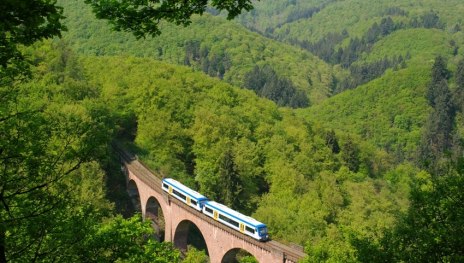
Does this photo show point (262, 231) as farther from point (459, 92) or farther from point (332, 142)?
point (459, 92)

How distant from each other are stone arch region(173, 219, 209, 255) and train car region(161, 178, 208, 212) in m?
2.44

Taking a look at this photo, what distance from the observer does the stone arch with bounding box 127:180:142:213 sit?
57.3m

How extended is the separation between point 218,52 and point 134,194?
128521mm

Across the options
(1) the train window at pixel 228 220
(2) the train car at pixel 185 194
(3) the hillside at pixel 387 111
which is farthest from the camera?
(3) the hillside at pixel 387 111

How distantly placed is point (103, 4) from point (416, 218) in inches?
462

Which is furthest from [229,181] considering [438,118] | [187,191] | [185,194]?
[438,118]

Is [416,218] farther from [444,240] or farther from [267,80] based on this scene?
[267,80]

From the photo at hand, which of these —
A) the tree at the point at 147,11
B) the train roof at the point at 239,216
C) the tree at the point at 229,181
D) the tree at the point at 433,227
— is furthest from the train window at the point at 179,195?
the tree at the point at 147,11

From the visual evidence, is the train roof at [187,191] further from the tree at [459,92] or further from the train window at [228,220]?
the tree at [459,92]

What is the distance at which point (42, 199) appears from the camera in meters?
10.3

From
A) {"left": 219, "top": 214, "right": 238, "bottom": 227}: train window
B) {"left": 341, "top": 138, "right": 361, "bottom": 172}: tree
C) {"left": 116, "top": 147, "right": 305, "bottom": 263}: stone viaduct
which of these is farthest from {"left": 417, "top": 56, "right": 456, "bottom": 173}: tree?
{"left": 219, "top": 214, "right": 238, "bottom": 227}: train window

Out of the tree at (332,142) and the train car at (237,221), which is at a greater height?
the train car at (237,221)

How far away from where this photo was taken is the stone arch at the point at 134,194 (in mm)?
57338

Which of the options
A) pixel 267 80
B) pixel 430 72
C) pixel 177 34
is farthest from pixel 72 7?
pixel 430 72
